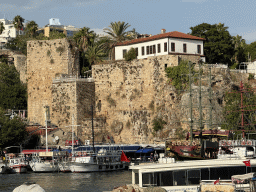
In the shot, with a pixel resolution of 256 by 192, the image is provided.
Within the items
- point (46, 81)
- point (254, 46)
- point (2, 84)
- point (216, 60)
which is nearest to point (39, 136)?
point (46, 81)

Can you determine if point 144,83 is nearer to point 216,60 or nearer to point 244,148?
point 216,60

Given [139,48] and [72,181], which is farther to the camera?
[139,48]

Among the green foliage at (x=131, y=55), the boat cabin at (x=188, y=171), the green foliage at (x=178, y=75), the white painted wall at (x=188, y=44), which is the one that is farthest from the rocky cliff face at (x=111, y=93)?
the boat cabin at (x=188, y=171)

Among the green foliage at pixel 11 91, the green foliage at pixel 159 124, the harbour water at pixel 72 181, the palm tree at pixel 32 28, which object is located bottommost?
the harbour water at pixel 72 181

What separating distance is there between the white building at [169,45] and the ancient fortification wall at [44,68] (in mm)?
9456

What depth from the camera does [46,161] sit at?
62031mm

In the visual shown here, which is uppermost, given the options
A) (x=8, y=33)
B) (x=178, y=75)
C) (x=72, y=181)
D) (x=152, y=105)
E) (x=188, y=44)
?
(x=8, y=33)

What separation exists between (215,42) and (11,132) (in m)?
33.2

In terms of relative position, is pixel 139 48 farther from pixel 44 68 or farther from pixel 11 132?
pixel 11 132

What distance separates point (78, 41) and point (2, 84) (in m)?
15.2

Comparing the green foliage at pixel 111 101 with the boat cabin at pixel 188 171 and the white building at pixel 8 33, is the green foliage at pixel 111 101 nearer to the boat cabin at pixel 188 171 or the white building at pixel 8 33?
the boat cabin at pixel 188 171

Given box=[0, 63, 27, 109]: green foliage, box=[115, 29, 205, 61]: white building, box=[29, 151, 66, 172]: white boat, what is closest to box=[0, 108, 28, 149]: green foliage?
box=[29, 151, 66, 172]: white boat

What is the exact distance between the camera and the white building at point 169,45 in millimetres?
71125

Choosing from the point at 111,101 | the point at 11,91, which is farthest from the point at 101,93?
the point at 11,91
